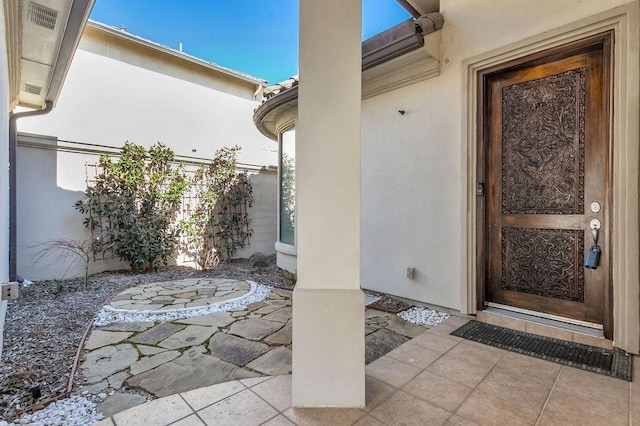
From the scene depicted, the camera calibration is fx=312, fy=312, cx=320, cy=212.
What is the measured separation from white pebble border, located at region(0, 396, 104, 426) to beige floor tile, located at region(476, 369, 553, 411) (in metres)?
2.28

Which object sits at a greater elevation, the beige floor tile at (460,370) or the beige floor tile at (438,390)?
the beige floor tile at (438,390)

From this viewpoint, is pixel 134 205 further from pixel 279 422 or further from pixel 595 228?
pixel 595 228

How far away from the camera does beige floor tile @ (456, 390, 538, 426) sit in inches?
64.2

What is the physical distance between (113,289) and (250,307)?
2.42 m

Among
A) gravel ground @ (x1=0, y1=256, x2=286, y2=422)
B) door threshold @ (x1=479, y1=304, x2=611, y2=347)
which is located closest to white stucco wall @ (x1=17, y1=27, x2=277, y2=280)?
gravel ground @ (x1=0, y1=256, x2=286, y2=422)

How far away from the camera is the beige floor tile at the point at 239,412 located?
161cm

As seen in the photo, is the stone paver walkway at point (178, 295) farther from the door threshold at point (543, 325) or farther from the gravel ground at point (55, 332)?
the door threshold at point (543, 325)

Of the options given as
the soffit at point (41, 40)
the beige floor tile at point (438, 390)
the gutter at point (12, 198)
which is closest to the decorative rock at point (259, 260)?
the gutter at point (12, 198)

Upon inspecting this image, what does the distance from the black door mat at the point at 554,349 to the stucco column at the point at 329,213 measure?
1540 mm

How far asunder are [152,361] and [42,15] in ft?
10.7

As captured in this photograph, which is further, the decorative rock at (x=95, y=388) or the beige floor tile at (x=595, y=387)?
the decorative rock at (x=95, y=388)

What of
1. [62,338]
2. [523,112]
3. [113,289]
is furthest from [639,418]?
[113,289]

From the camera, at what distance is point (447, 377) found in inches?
81.0

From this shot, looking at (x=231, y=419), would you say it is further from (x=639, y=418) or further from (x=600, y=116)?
(x=600, y=116)
